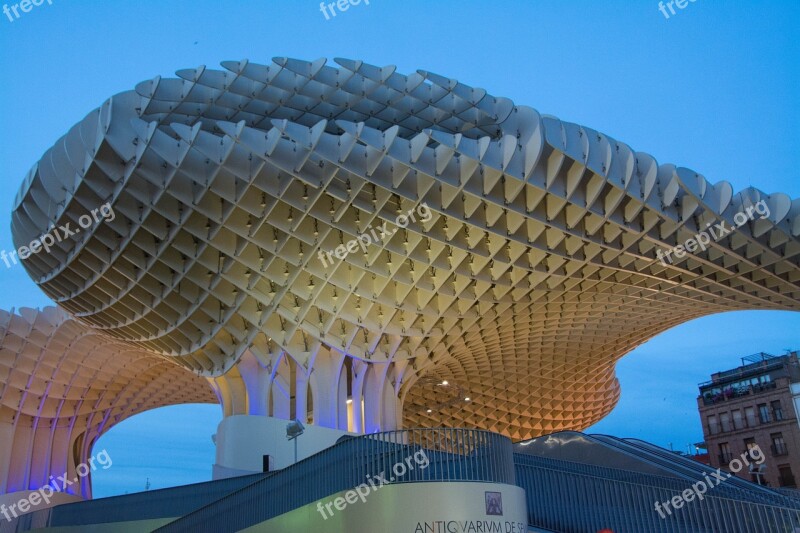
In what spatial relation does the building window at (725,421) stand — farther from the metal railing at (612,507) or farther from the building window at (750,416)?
the metal railing at (612,507)

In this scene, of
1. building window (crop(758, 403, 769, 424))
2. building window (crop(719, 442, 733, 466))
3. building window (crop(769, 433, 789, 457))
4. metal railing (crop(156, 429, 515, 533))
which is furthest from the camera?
building window (crop(719, 442, 733, 466))

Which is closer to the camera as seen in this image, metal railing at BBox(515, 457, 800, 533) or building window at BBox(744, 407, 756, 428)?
metal railing at BBox(515, 457, 800, 533)

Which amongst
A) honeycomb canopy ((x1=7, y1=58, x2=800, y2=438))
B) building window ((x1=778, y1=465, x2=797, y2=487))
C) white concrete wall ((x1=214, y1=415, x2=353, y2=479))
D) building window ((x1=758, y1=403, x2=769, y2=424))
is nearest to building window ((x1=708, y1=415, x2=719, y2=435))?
building window ((x1=758, y1=403, x2=769, y2=424))

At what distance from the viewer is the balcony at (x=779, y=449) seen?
55469 mm

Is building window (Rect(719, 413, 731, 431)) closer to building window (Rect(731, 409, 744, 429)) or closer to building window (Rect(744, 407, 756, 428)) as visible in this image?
building window (Rect(731, 409, 744, 429))

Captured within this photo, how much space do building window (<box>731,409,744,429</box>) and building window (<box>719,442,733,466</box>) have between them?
212cm

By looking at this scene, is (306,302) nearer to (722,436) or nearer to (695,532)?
(695,532)

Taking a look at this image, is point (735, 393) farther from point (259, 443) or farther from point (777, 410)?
point (259, 443)

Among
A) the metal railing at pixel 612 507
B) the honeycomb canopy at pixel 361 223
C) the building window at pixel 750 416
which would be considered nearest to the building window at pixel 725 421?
the building window at pixel 750 416

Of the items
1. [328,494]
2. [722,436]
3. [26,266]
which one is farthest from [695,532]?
[722,436]

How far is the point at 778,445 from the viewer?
56438 millimetres

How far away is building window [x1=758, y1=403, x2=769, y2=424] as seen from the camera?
58.9 m

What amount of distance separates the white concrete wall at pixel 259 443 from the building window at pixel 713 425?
45.3 metres

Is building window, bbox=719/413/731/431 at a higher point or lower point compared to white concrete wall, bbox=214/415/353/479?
higher
